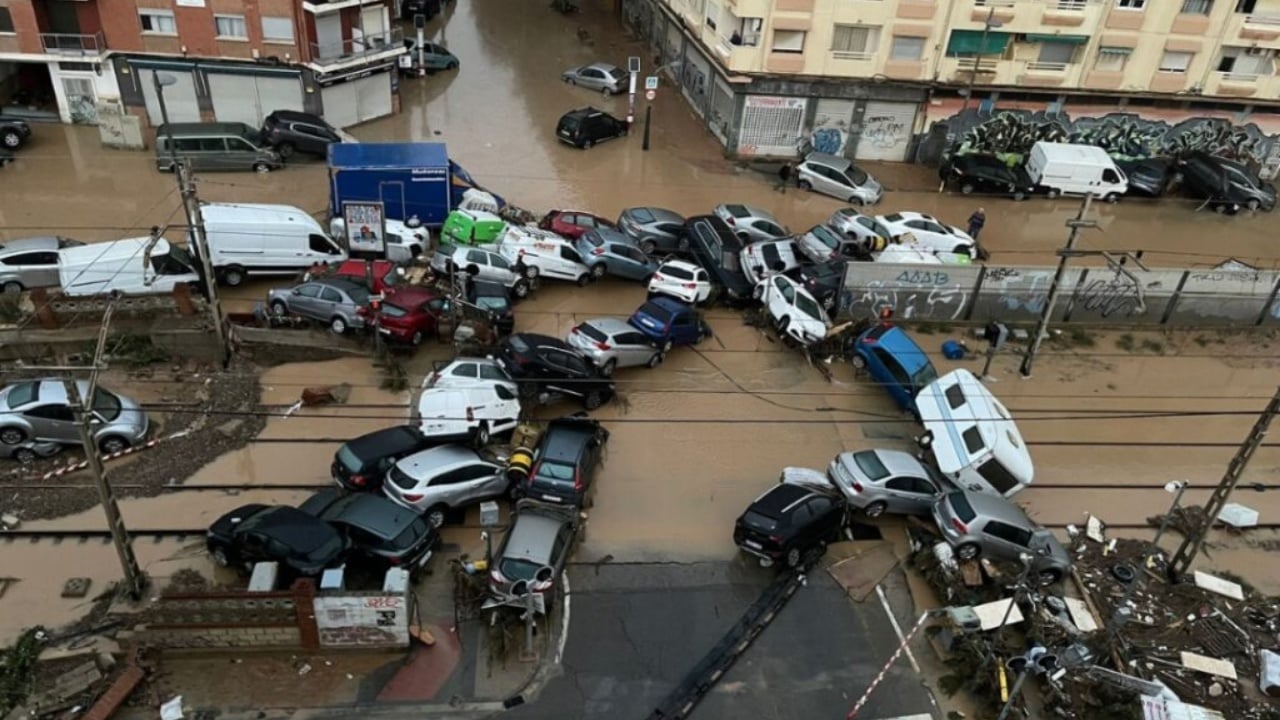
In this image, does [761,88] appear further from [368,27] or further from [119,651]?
[119,651]

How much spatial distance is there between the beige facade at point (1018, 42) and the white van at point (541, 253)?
12689mm

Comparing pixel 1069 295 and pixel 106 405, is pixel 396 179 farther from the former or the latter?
pixel 1069 295

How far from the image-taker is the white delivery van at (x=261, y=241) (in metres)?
25.5

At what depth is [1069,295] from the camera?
28.2 m

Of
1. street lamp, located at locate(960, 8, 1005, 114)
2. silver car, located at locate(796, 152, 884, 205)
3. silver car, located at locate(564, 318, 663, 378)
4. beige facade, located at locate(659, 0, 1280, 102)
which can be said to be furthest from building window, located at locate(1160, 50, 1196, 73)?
silver car, located at locate(564, 318, 663, 378)

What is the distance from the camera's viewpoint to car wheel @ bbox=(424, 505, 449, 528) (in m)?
18.9

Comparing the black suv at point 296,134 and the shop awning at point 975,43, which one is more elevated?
the shop awning at point 975,43

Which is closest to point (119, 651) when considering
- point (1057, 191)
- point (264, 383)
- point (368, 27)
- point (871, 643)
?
point (264, 383)

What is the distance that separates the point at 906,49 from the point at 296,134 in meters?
23.4

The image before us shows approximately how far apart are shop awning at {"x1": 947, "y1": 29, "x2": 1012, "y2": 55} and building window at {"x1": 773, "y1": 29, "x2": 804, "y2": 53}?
590 centimetres

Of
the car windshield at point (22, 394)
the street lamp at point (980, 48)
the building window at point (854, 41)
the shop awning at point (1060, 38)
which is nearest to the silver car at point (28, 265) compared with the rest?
the car windshield at point (22, 394)

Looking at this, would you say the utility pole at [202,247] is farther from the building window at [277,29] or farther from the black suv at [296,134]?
the building window at [277,29]

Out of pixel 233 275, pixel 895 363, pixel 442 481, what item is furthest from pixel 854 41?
pixel 442 481

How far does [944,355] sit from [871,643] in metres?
11.3
